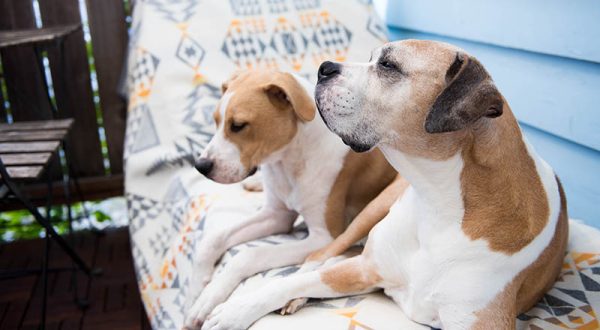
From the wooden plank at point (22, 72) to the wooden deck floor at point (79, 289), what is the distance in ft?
2.69

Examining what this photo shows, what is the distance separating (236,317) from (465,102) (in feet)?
2.73

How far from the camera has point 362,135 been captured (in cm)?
142

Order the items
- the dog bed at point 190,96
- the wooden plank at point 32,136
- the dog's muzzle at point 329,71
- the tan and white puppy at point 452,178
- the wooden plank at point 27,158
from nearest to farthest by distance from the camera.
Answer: the tan and white puppy at point 452,178 < the dog's muzzle at point 329,71 < the wooden plank at point 27,158 < the dog bed at point 190,96 < the wooden plank at point 32,136

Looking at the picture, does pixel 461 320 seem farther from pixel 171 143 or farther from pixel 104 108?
pixel 104 108

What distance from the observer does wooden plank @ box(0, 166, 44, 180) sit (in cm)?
204

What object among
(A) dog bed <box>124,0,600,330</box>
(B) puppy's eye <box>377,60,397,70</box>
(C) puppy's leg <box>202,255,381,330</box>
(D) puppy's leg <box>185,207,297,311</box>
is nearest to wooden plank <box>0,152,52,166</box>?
(A) dog bed <box>124,0,600,330</box>

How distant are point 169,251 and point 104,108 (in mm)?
1593

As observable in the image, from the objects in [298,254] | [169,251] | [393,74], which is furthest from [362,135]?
[169,251]

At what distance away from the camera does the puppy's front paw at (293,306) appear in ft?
5.17

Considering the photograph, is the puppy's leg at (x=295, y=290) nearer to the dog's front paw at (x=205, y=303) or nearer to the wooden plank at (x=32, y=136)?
the dog's front paw at (x=205, y=303)

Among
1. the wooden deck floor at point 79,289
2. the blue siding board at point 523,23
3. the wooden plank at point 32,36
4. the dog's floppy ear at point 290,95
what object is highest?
the blue siding board at point 523,23

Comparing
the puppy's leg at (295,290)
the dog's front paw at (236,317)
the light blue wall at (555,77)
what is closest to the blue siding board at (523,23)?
the light blue wall at (555,77)

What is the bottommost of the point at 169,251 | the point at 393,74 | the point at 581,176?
the point at 169,251

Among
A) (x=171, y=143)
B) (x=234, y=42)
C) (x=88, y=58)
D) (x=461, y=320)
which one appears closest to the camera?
(x=461, y=320)
